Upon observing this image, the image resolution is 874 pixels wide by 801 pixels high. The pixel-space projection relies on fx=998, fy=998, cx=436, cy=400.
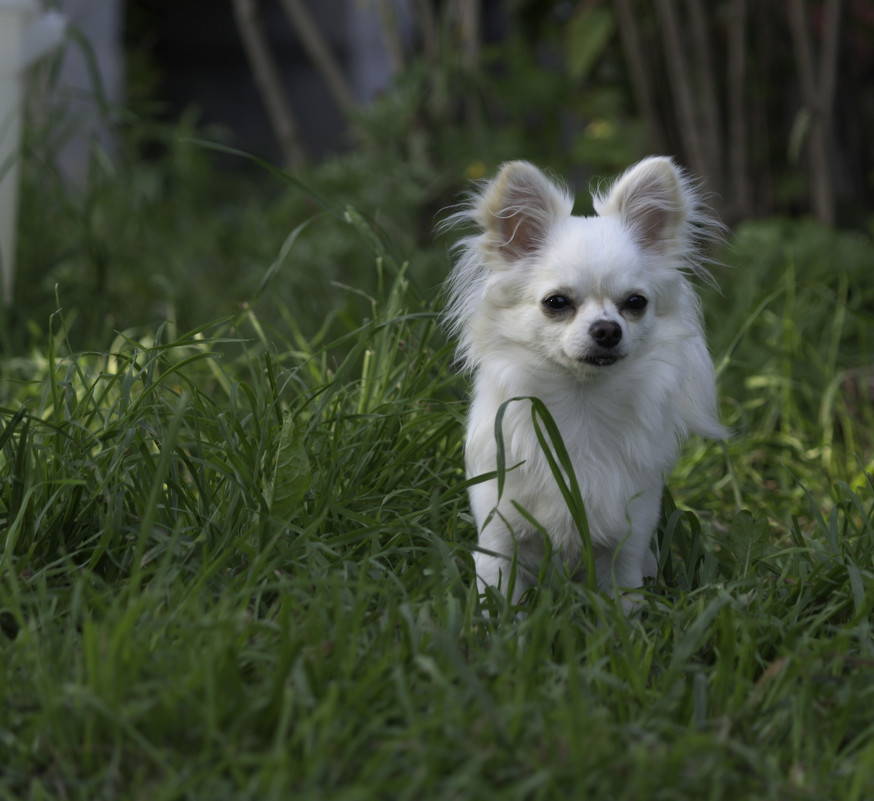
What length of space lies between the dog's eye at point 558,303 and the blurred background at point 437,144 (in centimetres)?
130

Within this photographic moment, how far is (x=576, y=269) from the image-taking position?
2.16 meters

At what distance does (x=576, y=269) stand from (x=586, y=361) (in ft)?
0.66

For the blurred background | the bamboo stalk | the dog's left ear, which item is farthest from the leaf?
the bamboo stalk

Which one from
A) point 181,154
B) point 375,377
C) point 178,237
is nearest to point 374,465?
point 375,377

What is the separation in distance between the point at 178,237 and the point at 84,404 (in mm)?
3309

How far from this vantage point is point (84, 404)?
2.39 meters

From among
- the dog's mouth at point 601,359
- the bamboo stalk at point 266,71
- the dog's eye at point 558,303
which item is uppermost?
the bamboo stalk at point 266,71

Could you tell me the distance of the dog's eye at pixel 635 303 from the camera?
2201 millimetres

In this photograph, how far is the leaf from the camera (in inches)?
86.5

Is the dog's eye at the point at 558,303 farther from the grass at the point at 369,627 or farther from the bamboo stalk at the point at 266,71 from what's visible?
the bamboo stalk at the point at 266,71

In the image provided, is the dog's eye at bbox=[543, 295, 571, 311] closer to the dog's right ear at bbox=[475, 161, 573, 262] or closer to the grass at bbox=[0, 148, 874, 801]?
the dog's right ear at bbox=[475, 161, 573, 262]

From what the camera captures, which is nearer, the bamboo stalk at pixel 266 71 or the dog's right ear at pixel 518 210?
the dog's right ear at pixel 518 210

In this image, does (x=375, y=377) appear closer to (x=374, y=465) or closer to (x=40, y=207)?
(x=374, y=465)

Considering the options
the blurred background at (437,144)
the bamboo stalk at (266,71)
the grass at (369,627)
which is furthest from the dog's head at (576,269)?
the bamboo stalk at (266,71)
